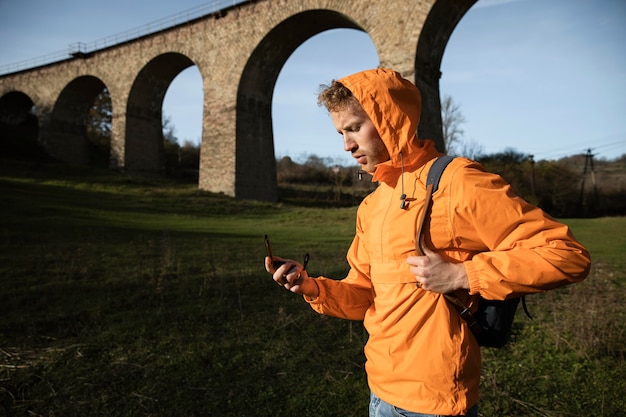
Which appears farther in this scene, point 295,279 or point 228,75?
point 228,75

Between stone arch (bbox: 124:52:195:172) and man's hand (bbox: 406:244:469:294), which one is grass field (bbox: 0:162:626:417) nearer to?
man's hand (bbox: 406:244:469:294)

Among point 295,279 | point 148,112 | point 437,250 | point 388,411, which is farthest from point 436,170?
point 148,112

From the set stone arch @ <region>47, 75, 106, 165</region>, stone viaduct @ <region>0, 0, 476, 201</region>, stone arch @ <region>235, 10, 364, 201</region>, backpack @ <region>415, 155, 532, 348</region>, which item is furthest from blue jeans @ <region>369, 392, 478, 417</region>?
stone arch @ <region>47, 75, 106, 165</region>

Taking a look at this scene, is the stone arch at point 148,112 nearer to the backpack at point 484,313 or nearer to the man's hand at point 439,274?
the backpack at point 484,313

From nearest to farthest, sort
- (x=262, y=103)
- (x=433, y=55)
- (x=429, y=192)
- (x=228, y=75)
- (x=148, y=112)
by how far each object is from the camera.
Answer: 1. (x=429, y=192)
2. (x=433, y=55)
3. (x=228, y=75)
4. (x=262, y=103)
5. (x=148, y=112)

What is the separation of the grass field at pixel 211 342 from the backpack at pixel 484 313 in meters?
1.83

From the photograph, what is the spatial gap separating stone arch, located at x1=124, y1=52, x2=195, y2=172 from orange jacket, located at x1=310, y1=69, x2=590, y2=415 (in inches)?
812

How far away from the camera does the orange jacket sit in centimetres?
115

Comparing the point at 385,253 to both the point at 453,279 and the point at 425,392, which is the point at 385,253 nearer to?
the point at 453,279

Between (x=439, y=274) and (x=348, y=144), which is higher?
(x=348, y=144)

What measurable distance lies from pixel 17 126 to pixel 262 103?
22.0 meters

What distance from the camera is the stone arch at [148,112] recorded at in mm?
20781

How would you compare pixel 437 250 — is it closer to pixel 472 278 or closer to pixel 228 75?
pixel 472 278

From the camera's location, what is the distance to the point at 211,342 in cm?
375
